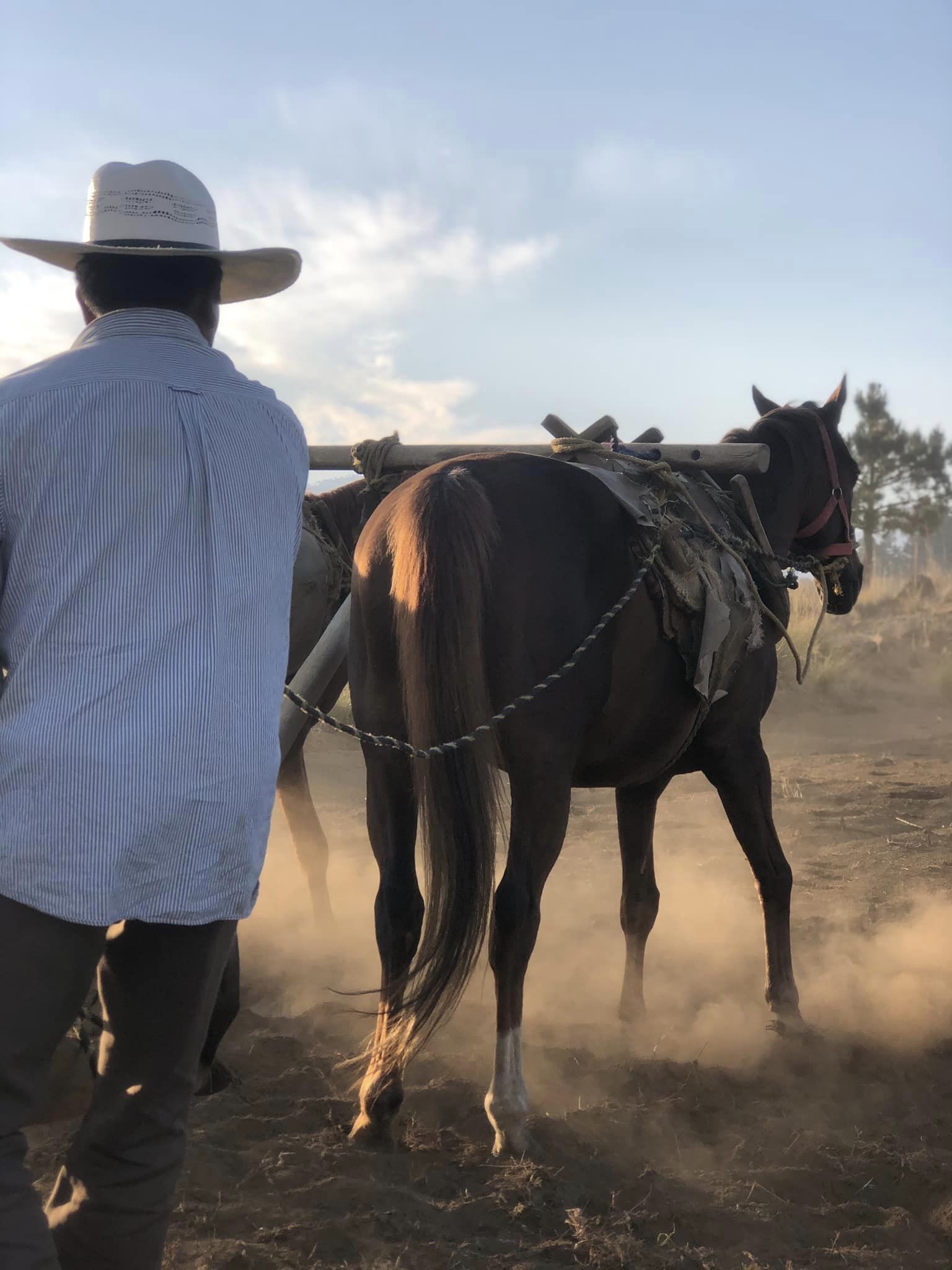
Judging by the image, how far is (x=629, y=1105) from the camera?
3229 mm

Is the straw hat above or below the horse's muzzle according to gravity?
above

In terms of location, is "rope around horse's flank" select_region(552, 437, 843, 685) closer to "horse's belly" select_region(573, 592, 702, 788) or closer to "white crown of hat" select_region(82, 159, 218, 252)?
"horse's belly" select_region(573, 592, 702, 788)

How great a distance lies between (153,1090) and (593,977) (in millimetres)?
3177

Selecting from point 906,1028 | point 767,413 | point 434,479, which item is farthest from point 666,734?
point 767,413

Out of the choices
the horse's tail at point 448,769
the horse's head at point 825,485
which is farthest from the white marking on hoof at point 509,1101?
the horse's head at point 825,485

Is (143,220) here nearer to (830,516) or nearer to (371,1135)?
(371,1135)

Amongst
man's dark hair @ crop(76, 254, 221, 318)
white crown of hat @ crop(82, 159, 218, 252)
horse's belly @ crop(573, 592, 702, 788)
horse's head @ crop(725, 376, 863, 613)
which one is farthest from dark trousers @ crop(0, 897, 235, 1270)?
horse's head @ crop(725, 376, 863, 613)

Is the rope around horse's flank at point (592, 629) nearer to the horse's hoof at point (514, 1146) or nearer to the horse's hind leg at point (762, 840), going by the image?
the horse's hind leg at point (762, 840)

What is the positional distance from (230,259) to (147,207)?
0.17 meters

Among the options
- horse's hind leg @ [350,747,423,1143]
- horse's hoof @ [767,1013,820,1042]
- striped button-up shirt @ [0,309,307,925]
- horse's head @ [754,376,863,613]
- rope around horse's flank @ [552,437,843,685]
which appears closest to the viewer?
striped button-up shirt @ [0,309,307,925]

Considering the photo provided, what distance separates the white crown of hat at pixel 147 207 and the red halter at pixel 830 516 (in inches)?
150

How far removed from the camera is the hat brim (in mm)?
1629

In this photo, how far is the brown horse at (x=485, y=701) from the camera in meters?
2.75

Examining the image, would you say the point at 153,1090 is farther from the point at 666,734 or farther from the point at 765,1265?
the point at 666,734
